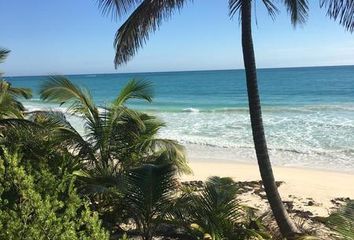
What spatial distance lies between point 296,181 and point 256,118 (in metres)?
6.53

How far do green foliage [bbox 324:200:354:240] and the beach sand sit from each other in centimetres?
532

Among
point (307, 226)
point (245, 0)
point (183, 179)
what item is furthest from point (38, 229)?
point (183, 179)

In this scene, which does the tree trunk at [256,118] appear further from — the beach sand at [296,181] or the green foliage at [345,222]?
the beach sand at [296,181]

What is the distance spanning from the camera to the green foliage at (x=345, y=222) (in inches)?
141

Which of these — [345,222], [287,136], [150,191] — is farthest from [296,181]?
[345,222]

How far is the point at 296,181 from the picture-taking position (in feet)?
40.3

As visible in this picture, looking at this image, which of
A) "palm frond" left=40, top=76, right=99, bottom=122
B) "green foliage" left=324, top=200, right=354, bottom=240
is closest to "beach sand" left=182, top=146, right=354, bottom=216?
"palm frond" left=40, top=76, right=99, bottom=122

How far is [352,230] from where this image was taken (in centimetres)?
Result: 360

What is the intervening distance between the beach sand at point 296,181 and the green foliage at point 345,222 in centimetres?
532

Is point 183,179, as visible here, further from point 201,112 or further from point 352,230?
point 201,112

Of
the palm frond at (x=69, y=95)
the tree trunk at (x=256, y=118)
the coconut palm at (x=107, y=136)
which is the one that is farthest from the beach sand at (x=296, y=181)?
the palm frond at (x=69, y=95)

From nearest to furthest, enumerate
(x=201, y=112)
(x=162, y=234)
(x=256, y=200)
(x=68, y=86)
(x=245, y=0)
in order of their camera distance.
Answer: (x=245, y=0)
(x=162, y=234)
(x=68, y=86)
(x=256, y=200)
(x=201, y=112)

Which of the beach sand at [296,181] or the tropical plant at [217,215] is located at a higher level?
the tropical plant at [217,215]

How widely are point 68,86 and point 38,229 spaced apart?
4.34 m
